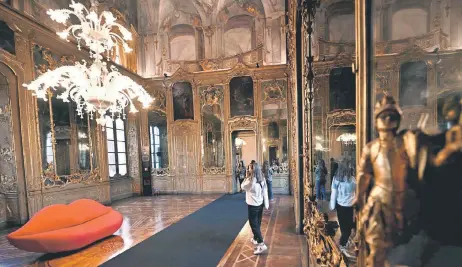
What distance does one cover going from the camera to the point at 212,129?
393 inches

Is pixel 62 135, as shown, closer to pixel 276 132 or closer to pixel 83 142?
pixel 83 142

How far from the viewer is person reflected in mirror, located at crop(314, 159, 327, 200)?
6.72ft

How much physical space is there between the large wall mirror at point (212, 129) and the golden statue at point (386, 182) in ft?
29.8

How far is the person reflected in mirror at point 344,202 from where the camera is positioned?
1.29m

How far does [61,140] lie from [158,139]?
3.97m

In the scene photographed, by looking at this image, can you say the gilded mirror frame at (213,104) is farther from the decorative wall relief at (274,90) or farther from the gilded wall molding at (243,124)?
the decorative wall relief at (274,90)

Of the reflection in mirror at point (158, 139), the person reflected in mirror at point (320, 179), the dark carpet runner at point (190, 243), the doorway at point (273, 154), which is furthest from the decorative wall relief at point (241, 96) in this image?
the person reflected in mirror at point (320, 179)

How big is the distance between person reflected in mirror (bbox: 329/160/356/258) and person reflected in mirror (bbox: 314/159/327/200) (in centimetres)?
41

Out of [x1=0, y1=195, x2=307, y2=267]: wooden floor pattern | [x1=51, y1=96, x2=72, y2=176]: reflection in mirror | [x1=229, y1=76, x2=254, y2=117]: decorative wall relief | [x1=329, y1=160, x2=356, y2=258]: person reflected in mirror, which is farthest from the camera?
[x1=229, y1=76, x2=254, y2=117]: decorative wall relief

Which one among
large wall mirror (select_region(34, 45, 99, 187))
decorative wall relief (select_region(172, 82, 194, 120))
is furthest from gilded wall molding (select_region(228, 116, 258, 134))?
large wall mirror (select_region(34, 45, 99, 187))

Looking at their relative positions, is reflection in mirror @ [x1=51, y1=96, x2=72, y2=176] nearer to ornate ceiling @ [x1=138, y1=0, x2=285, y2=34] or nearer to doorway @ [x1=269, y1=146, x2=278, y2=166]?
ornate ceiling @ [x1=138, y1=0, x2=285, y2=34]

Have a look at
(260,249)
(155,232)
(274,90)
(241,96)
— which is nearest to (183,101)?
(241,96)

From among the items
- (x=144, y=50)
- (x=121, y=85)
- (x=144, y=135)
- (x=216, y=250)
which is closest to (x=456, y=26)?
(x=216, y=250)

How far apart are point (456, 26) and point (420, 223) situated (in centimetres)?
63
